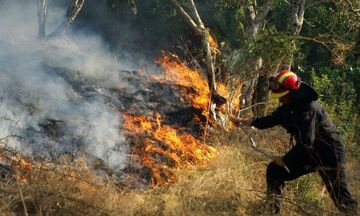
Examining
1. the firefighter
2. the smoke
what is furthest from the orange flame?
the firefighter

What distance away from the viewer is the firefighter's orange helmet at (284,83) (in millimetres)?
5895

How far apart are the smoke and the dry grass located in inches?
52.6

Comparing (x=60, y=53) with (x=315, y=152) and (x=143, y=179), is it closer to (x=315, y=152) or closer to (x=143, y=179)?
(x=143, y=179)

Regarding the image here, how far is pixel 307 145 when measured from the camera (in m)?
5.68

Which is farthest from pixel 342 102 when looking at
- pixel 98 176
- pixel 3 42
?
pixel 3 42

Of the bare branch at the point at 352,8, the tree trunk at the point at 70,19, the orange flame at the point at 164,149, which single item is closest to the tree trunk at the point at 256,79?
the bare branch at the point at 352,8

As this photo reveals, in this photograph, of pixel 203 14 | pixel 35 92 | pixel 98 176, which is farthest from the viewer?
pixel 203 14

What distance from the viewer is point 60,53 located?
523 inches

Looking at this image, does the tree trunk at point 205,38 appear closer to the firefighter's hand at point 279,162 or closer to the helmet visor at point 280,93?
the helmet visor at point 280,93

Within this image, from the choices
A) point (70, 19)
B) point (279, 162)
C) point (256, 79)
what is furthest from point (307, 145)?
point (70, 19)

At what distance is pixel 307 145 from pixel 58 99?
5.85m

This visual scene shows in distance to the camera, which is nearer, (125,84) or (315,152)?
(315,152)

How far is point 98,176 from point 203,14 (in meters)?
9.25

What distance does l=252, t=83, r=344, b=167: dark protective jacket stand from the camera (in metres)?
5.77
